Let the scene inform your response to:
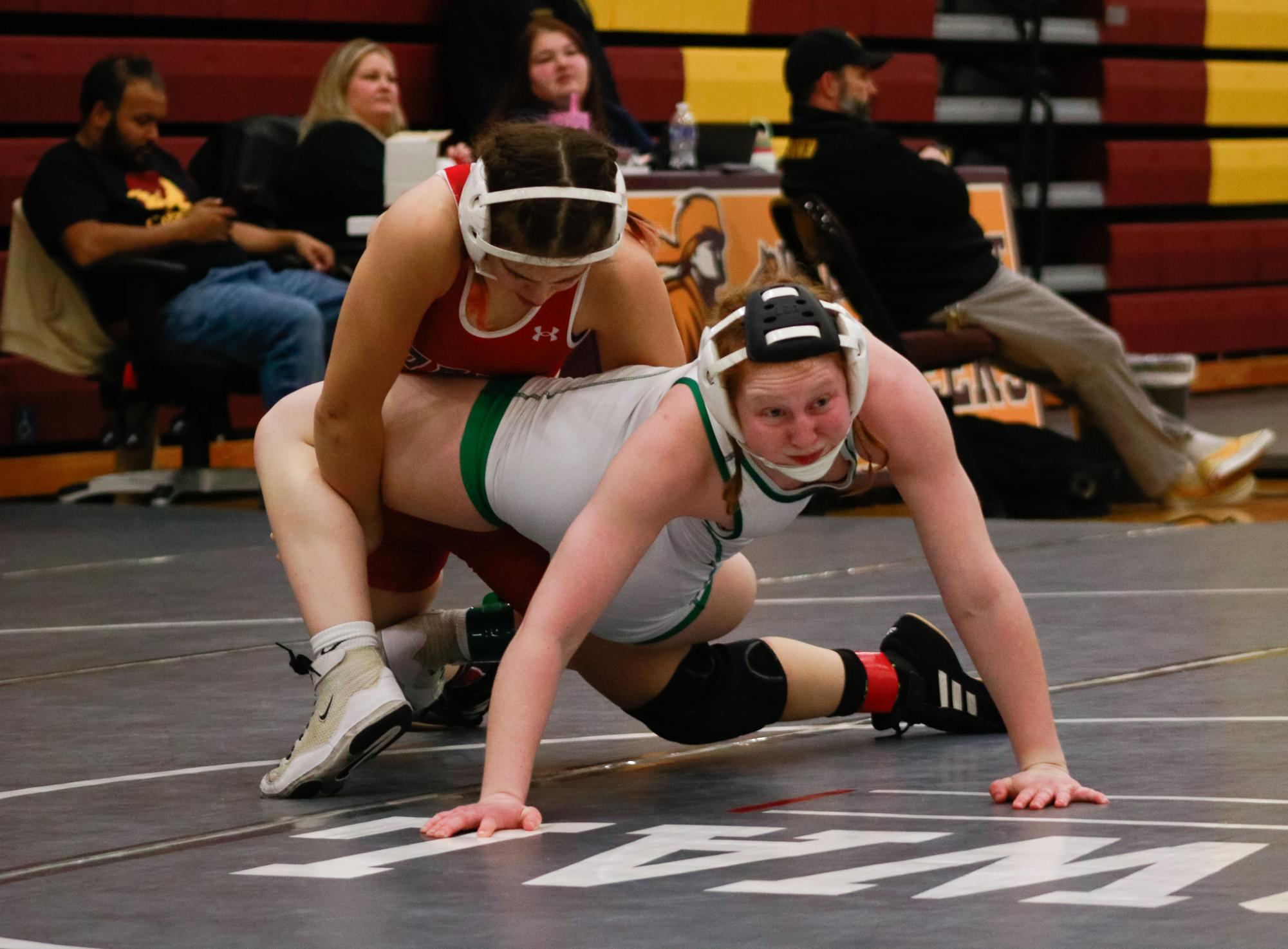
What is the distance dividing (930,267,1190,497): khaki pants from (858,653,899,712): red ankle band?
9.91 ft

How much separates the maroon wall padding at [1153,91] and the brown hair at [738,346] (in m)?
7.50

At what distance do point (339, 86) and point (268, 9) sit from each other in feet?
3.26

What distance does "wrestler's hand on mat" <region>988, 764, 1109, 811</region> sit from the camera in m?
2.09

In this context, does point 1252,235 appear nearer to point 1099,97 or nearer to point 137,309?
point 1099,97

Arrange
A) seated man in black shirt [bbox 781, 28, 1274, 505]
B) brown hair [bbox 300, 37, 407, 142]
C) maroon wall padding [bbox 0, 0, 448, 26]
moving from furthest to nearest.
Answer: maroon wall padding [bbox 0, 0, 448, 26], brown hair [bbox 300, 37, 407, 142], seated man in black shirt [bbox 781, 28, 1274, 505]

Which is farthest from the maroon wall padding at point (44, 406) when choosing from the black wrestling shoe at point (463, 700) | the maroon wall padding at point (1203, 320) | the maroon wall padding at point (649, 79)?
the maroon wall padding at point (1203, 320)

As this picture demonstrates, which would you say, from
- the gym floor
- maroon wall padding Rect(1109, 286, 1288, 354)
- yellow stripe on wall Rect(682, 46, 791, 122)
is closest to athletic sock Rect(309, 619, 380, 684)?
the gym floor

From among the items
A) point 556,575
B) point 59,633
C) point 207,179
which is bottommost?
point 59,633

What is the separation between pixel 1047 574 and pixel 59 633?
1832 mm

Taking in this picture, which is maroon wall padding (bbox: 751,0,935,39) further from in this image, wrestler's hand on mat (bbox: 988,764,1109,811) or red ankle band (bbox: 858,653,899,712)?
wrestler's hand on mat (bbox: 988,764,1109,811)

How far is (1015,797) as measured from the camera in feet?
6.92

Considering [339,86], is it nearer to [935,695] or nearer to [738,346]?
[935,695]

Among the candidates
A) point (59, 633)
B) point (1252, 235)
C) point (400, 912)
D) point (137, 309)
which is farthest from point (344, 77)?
point (1252, 235)

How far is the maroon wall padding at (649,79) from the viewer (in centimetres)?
759
